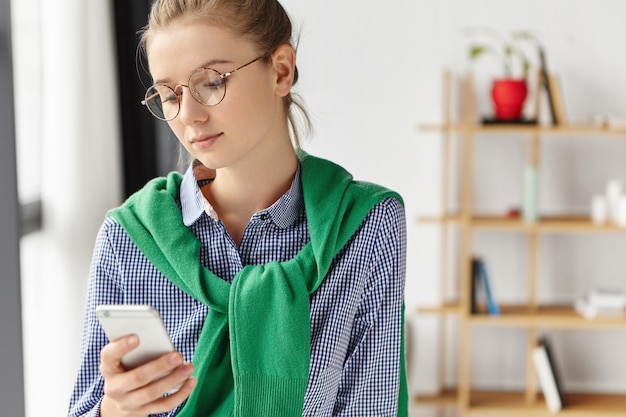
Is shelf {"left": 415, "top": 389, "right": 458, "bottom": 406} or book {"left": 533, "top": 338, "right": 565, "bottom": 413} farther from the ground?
book {"left": 533, "top": 338, "right": 565, "bottom": 413}

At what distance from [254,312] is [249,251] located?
0.10 m

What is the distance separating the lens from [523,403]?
155 inches

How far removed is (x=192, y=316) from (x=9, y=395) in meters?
1.07

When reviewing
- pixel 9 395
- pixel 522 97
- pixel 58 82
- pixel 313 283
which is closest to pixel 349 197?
pixel 313 283

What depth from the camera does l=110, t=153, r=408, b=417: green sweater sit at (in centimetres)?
117

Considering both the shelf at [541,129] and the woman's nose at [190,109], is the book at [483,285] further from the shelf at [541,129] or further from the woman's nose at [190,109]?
the woman's nose at [190,109]

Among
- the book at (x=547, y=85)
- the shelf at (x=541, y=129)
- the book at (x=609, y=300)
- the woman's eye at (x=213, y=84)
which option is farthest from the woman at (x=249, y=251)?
the book at (x=609, y=300)

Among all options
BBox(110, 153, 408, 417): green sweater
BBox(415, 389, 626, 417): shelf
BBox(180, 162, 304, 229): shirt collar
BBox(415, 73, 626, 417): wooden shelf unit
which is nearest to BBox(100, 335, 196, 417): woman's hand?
BBox(110, 153, 408, 417): green sweater

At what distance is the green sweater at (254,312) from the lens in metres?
1.17

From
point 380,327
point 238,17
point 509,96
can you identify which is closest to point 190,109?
point 238,17

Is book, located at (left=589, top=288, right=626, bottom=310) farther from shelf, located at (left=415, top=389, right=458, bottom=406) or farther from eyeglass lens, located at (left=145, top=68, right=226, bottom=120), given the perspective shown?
eyeglass lens, located at (left=145, top=68, right=226, bottom=120)

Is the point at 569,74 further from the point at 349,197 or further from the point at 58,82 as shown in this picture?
the point at 349,197

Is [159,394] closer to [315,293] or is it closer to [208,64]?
[315,293]

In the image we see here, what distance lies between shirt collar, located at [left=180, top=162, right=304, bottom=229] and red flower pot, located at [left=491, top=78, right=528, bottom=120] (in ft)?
8.76
